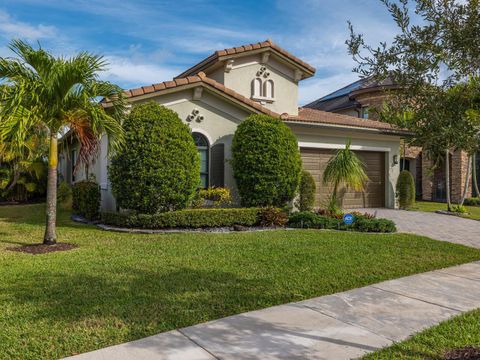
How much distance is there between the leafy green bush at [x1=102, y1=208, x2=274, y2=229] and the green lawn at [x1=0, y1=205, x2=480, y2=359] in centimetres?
71

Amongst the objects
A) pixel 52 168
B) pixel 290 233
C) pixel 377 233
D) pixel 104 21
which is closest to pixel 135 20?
pixel 104 21

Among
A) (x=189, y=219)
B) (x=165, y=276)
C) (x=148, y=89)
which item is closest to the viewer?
(x=165, y=276)

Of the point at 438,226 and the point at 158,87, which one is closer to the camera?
the point at 158,87

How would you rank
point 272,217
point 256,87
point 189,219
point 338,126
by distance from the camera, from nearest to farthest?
point 189,219
point 272,217
point 338,126
point 256,87

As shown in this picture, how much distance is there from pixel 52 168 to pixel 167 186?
112 inches

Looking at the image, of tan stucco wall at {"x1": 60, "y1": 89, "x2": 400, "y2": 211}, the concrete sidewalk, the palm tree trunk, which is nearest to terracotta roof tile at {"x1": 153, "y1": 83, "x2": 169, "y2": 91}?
tan stucco wall at {"x1": 60, "y1": 89, "x2": 400, "y2": 211}

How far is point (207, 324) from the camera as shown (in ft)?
14.3

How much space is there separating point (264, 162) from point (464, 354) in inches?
341

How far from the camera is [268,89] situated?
54.3 feet

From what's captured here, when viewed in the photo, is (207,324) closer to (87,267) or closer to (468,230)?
(87,267)

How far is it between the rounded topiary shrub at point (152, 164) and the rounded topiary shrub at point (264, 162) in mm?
1929

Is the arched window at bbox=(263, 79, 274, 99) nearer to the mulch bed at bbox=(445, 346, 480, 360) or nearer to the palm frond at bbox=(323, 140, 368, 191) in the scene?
the palm frond at bbox=(323, 140, 368, 191)

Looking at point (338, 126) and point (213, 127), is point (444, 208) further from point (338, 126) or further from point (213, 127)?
point (213, 127)

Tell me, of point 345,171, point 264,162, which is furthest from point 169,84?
point 345,171
